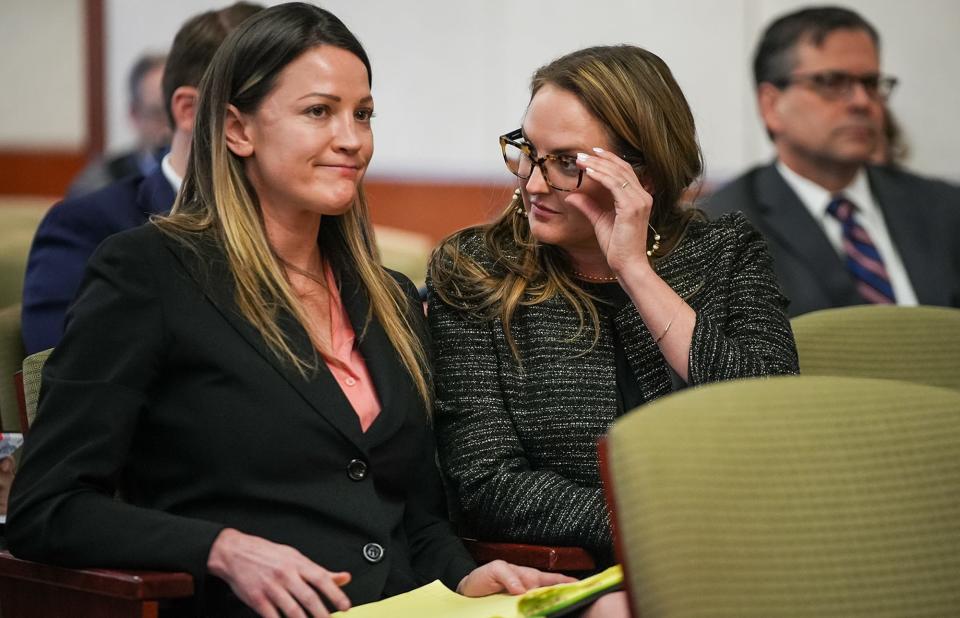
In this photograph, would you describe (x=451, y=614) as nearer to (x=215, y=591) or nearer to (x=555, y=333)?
(x=215, y=591)

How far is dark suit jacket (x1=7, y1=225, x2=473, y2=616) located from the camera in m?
1.92

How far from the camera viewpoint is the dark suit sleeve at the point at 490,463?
7.32 ft

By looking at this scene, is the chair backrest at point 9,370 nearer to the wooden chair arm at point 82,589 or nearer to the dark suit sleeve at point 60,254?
the dark suit sleeve at point 60,254

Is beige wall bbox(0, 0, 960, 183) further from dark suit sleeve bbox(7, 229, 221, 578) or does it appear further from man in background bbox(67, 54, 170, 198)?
dark suit sleeve bbox(7, 229, 221, 578)

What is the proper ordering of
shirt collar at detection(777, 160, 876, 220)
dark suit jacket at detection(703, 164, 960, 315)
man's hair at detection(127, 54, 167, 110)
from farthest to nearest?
1. man's hair at detection(127, 54, 167, 110)
2. shirt collar at detection(777, 160, 876, 220)
3. dark suit jacket at detection(703, 164, 960, 315)

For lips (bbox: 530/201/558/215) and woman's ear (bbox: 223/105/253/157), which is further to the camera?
lips (bbox: 530/201/558/215)

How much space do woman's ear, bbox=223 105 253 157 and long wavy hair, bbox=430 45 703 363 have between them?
1.48ft

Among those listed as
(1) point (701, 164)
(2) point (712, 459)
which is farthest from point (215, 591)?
(1) point (701, 164)

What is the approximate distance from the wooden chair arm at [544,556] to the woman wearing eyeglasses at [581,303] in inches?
1.4

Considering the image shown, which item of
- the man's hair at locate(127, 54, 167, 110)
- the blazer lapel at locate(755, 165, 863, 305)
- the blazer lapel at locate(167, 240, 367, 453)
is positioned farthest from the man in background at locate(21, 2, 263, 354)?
the man's hair at locate(127, 54, 167, 110)

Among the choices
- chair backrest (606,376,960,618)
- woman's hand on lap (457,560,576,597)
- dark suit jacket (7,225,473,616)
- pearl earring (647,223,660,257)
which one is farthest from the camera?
pearl earring (647,223,660,257)

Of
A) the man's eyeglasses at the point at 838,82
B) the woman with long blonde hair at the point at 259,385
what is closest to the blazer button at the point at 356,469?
the woman with long blonde hair at the point at 259,385

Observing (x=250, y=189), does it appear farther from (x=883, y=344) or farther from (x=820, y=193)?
(x=820, y=193)

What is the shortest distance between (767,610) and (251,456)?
2.76ft
